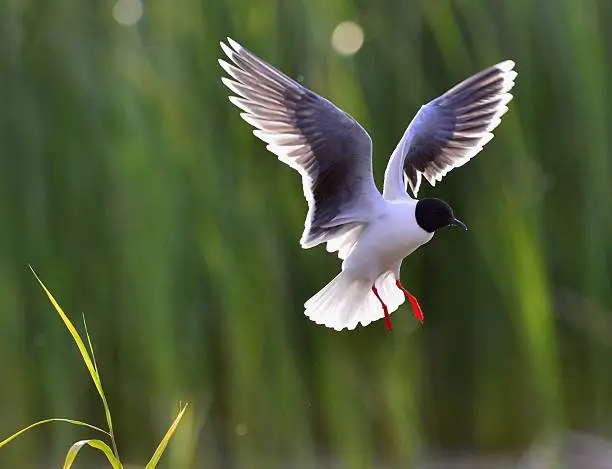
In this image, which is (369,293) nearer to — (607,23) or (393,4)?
(393,4)

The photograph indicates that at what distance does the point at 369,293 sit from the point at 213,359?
570mm

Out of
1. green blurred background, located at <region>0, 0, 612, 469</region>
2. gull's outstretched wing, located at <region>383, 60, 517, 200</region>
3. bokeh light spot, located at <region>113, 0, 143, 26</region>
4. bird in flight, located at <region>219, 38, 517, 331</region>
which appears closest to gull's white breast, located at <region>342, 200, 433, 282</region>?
bird in flight, located at <region>219, 38, 517, 331</region>

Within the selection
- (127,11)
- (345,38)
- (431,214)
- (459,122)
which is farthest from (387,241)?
(127,11)

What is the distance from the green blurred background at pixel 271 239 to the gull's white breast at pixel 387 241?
1.46ft

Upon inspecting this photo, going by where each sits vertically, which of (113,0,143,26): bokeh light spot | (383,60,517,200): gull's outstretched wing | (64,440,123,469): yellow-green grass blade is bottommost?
(64,440,123,469): yellow-green grass blade

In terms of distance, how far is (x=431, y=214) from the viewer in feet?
2.08

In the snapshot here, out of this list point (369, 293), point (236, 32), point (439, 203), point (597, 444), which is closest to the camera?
point (439, 203)

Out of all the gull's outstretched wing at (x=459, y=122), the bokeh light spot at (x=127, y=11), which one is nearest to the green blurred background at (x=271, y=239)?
the bokeh light spot at (x=127, y=11)

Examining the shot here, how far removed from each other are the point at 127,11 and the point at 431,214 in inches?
29.5

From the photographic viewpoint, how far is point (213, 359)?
1314 mm

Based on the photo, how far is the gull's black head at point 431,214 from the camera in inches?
24.8

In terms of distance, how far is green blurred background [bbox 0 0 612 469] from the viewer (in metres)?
1.18

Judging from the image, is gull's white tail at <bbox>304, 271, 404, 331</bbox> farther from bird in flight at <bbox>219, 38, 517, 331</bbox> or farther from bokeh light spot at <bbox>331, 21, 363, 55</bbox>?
bokeh light spot at <bbox>331, 21, 363, 55</bbox>

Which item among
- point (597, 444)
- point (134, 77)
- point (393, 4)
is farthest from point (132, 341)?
point (597, 444)
